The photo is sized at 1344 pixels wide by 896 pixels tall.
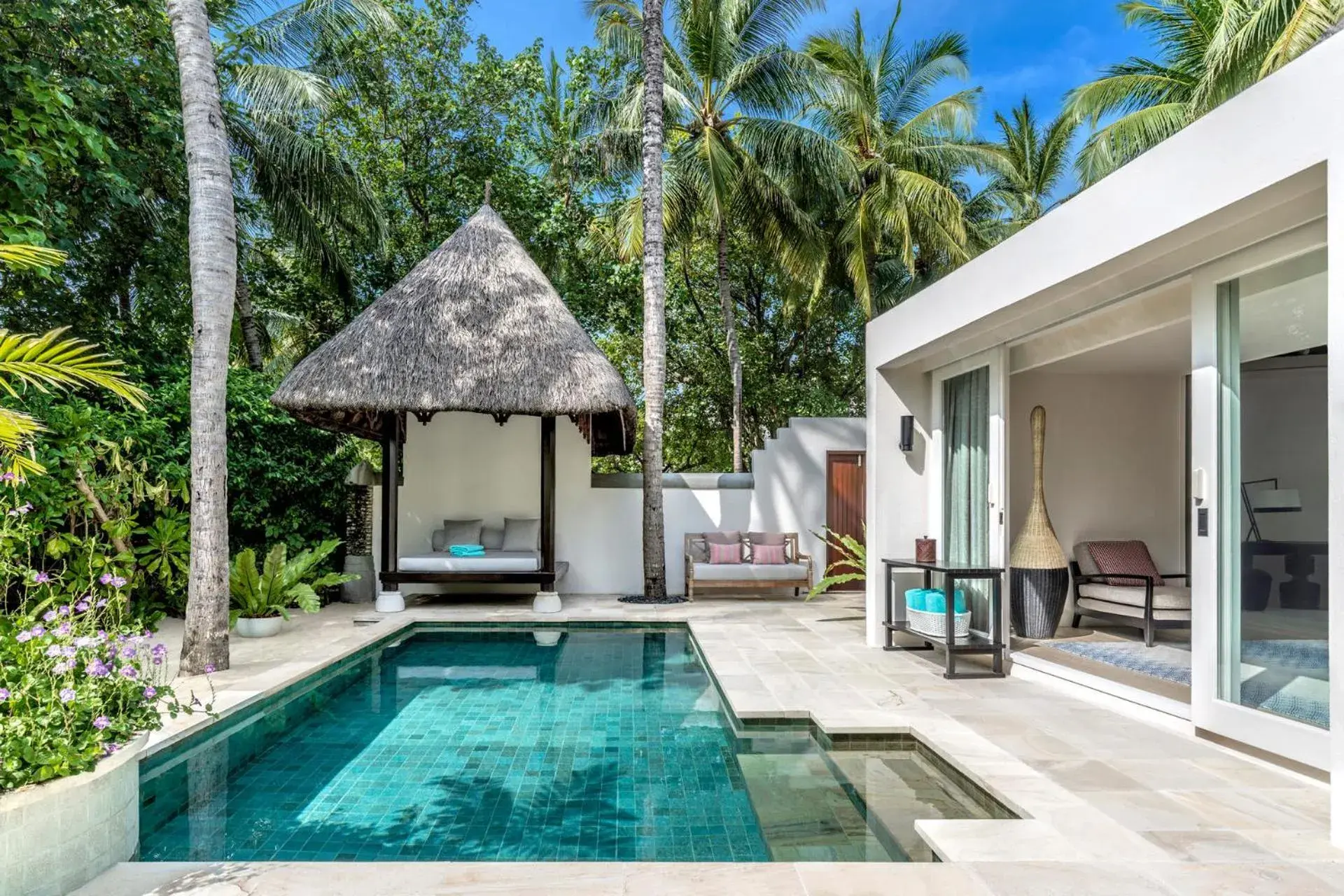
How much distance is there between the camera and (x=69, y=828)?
7.41ft

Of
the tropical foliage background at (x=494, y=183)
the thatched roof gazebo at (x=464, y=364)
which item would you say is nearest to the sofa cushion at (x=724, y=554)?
the thatched roof gazebo at (x=464, y=364)

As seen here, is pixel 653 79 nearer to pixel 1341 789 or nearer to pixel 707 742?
pixel 707 742

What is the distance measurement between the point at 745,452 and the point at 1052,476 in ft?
36.4

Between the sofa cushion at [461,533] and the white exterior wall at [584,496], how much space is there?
30cm

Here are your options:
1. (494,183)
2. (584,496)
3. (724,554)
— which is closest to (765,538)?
(724,554)

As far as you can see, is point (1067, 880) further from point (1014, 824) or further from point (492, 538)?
point (492, 538)

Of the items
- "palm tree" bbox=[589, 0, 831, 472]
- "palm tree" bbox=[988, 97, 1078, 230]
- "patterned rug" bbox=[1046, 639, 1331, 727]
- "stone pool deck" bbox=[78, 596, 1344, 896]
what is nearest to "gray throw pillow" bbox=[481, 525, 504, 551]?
"palm tree" bbox=[589, 0, 831, 472]

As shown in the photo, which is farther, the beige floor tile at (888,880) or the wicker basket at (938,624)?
→ the wicker basket at (938,624)

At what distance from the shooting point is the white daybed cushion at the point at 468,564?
849cm

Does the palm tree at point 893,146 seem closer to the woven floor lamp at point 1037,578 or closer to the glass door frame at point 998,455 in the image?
the woven floor lamp at point 1037,578

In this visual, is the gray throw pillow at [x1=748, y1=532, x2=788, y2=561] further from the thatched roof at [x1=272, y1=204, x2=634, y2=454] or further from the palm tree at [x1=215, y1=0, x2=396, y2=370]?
the palm tree at [x1=215, y1=0, x2=396, y2=370]

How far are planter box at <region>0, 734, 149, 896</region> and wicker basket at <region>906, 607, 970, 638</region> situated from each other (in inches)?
174

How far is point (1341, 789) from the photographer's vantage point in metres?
2.47

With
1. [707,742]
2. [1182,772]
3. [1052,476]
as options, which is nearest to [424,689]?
[707,742]
